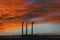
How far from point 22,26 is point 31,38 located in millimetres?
2709

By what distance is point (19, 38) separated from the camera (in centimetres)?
2738

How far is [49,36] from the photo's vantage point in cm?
2872

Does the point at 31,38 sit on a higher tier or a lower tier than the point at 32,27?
lower

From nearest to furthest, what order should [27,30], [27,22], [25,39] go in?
[25,39], [27,22], [27,30]

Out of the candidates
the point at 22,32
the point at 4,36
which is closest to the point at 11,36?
the point at 4,36

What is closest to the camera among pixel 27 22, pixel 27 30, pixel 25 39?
pixel 25 39

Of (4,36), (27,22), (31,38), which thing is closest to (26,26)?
(27,22)

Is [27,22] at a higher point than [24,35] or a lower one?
higher

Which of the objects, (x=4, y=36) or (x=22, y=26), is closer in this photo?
(x=22, y=26)

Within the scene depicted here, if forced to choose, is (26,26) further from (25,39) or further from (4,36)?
(4,36)

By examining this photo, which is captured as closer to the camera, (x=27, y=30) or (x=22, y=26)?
(x=22, y=26)

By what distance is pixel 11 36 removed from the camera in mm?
29234

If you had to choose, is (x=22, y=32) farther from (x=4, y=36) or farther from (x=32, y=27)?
(x=4, y=36)

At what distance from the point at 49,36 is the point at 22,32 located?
505 centimetres
